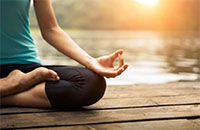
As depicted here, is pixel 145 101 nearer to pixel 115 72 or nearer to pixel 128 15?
pixel 115 72

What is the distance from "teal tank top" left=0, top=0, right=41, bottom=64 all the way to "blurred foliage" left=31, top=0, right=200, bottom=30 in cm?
5190

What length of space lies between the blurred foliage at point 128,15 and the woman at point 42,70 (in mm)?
51897

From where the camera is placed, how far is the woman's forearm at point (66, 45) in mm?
1648

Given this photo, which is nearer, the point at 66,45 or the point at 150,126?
the point at 150,126

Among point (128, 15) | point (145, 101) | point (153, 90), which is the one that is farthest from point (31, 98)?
point (128, 15)

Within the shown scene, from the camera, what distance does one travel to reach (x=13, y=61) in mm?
1719

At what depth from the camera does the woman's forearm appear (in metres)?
1.65

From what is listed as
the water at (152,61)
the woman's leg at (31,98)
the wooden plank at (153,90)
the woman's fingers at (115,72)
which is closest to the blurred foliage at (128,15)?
the water at (152,61)

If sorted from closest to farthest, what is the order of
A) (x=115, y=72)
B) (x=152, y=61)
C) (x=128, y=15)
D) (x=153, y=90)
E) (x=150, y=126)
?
(x=150, y=126), (x=115, y=72), (x=153, y=90), (x=152, y=61), (x=128, y=15)

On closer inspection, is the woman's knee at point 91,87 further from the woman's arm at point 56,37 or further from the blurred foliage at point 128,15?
the blurred foliage at point 128,15

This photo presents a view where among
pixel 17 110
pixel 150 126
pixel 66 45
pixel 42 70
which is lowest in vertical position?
pixel 17 110

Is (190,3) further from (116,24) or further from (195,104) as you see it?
(195,104)

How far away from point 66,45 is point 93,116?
0.42 metres

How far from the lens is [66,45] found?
5.59 ft
